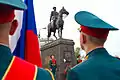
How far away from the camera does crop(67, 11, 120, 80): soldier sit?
108 inches

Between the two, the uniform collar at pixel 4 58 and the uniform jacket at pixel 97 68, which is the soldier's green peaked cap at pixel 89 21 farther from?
the uniform collar at pixel 4 58

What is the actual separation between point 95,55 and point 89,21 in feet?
0.97

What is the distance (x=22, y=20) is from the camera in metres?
3.99

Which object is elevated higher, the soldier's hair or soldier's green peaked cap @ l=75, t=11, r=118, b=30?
soldier's green peaked cap @ l=75, t=11, r=118, b=30

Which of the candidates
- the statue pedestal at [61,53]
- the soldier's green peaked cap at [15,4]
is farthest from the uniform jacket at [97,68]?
A: the statue pedestal at [61,53]

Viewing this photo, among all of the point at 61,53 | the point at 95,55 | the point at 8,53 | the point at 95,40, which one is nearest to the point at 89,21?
the point at 95,40

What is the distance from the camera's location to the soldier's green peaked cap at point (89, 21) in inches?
113

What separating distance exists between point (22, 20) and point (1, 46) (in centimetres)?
225

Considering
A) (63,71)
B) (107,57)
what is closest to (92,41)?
(107,57)

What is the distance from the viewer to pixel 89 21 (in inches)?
114

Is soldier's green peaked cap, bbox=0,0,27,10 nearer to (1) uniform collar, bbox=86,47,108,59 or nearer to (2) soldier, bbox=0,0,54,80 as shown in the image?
(2) soldier, bbox=0,0,54,80

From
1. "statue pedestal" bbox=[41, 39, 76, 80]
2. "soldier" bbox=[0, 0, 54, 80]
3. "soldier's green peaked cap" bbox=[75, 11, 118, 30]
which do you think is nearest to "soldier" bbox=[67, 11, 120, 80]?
"soldier's green peaked cap" bbox=[75, 11, 118, 30]

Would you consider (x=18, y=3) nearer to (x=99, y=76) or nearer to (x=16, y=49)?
(x=99, y=76)

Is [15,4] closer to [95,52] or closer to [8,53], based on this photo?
[8,53]
